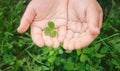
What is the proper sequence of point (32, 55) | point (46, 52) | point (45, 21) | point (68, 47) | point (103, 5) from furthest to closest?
point (103, 5)
point (32, 55)
point (46, 52)
point (45, 21)
point (68, 47)

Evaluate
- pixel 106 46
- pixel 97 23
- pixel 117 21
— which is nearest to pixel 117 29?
pixel 117 21

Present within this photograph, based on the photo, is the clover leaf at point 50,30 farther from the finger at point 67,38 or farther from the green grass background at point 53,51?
the green grass background at point 53,51

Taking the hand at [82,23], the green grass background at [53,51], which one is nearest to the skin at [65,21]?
the hand at [82,23]

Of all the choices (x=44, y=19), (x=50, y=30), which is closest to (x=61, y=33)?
(x=50, y=30)

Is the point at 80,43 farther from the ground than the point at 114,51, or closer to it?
farther from the ground

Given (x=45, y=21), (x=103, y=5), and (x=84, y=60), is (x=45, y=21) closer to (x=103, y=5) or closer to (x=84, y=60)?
(x=84, y=60)

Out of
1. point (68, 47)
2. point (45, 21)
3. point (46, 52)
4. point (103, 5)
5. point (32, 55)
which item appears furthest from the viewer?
point (103, 5)

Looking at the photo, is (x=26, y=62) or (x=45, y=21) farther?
(x=26, y=62)
